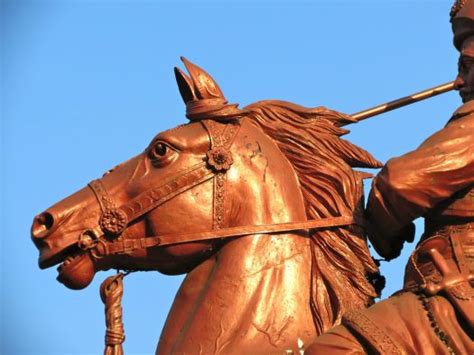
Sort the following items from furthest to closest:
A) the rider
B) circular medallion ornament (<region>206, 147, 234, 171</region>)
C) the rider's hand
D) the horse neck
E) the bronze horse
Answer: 1. the rider's hand
2. circular medallion ornament (<region>206, 147, 234, 171</region>)
3. the bronze horse
4. the horse neck
5. the rider

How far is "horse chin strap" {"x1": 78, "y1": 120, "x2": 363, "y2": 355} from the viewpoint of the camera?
10688mm

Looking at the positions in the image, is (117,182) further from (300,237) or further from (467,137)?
(467,137)

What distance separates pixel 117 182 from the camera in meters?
10.9

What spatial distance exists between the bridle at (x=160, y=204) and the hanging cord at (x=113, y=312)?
0.21 metres

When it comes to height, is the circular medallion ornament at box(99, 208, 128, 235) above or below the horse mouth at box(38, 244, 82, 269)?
above

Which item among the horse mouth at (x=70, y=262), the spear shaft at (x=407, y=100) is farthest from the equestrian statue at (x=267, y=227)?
the spear shaft at (x=407, y=100)

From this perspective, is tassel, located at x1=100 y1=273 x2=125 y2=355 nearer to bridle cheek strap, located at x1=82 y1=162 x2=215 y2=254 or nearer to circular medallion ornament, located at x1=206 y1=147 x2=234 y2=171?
bridle cheek strap, located at x1=82 y1=162 x2=215 y2=254

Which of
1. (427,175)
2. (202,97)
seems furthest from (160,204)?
(427,175)

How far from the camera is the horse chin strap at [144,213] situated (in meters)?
10.7

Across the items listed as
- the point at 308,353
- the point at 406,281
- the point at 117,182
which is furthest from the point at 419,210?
the point at 117,182

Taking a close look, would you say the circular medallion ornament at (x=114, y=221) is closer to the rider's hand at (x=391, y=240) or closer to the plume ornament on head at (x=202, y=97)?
the plume ornament on head at (x=202, y=97)

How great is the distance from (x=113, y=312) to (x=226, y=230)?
90 cm

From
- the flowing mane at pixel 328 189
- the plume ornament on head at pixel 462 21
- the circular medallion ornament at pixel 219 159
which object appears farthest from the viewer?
the plume ornament on head at pixel 462 21

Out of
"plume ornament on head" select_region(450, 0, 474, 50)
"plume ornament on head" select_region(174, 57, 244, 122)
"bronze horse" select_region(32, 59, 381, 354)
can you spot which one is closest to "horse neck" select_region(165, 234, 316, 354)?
"bronze horse" select_region(32, 59, 381, 354)
